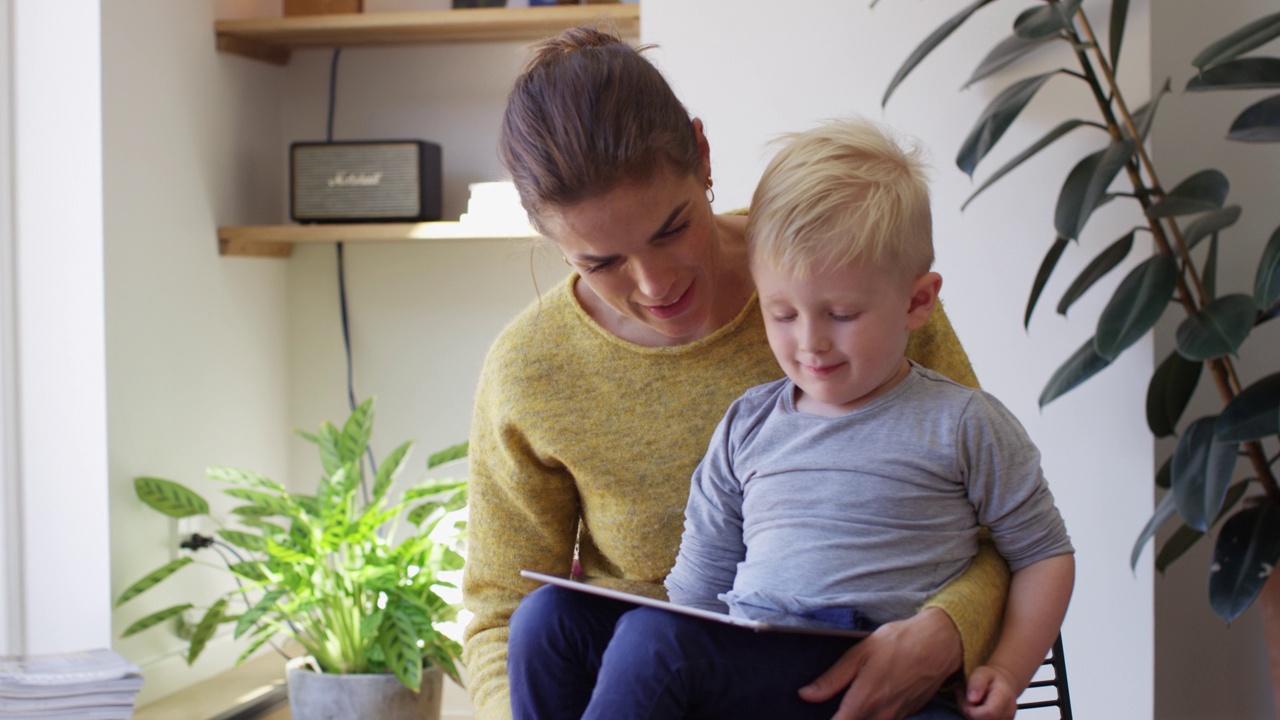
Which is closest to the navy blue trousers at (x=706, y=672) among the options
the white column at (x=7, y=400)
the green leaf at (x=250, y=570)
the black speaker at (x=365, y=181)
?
the green leaf at (x=250, y=570)

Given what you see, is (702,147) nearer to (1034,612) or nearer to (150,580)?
(1034,612)

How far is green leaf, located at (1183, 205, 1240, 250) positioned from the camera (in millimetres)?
1870

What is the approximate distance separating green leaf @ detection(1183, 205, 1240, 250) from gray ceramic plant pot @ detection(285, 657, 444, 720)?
1.58 m

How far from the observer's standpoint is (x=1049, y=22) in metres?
1.81

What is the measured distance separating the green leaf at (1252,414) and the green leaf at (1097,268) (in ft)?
0.91

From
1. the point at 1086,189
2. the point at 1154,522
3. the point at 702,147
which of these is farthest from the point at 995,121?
the point at 702,147

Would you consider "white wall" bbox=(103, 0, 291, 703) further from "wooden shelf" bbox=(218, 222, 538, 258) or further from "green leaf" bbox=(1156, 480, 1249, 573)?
"green leaf" bbox=(1156, 480, 1249, 573)

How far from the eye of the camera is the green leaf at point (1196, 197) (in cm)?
181

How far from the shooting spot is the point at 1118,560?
6.91 ft

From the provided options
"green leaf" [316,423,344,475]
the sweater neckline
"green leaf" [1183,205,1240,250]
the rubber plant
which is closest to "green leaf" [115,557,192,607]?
"green leaf" [316,423,344,475]

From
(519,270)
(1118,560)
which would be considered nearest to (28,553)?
(519,270)

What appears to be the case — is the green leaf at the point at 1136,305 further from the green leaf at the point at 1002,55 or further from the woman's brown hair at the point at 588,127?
the woman's brown hair at the point at 588,127

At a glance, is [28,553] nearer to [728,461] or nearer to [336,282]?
[336,282]

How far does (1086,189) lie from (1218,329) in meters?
0.29
